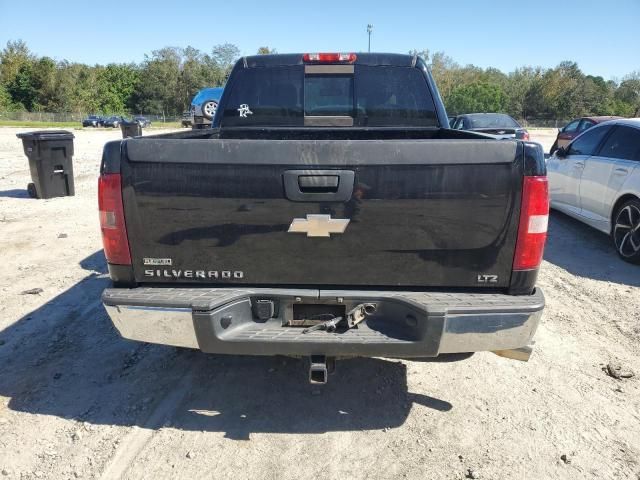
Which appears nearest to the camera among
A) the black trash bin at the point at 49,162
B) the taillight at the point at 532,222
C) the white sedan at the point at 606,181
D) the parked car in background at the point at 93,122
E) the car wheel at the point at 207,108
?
the taillight at the point at 532,222

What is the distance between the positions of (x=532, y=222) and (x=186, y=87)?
9664 centimetres

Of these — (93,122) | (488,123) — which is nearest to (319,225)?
(488,123)

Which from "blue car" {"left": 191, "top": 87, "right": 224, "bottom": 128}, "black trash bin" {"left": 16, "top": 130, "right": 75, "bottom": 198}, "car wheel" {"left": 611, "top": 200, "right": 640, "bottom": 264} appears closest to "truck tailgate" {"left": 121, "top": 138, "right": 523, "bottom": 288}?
"car wheel" {"left": 611, "top": 200, "right": 640, "bottom": 264}

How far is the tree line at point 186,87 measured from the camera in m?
75.1

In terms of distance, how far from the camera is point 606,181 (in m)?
6.83

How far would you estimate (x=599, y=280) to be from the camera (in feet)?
19.0

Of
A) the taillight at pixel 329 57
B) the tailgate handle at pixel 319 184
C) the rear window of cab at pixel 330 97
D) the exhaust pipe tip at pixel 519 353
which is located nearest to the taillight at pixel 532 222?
the exhaust pipe tip at pixel 519 353

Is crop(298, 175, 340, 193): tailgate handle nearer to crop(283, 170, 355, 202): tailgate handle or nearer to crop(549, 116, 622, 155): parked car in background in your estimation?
crop(283, 170, 355, 202): tailgate handle

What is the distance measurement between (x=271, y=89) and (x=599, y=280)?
14.4 feet

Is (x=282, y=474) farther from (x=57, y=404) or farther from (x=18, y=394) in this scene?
(x=18, y=394)

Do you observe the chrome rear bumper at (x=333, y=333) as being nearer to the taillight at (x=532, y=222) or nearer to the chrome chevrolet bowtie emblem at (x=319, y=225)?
the taillight at (x=532, y=222)

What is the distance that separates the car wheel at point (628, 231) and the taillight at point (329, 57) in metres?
4.32

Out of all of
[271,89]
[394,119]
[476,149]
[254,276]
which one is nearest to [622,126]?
[394,119]

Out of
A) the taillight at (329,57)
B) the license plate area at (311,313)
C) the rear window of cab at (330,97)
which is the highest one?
the taillight at (329,57)
